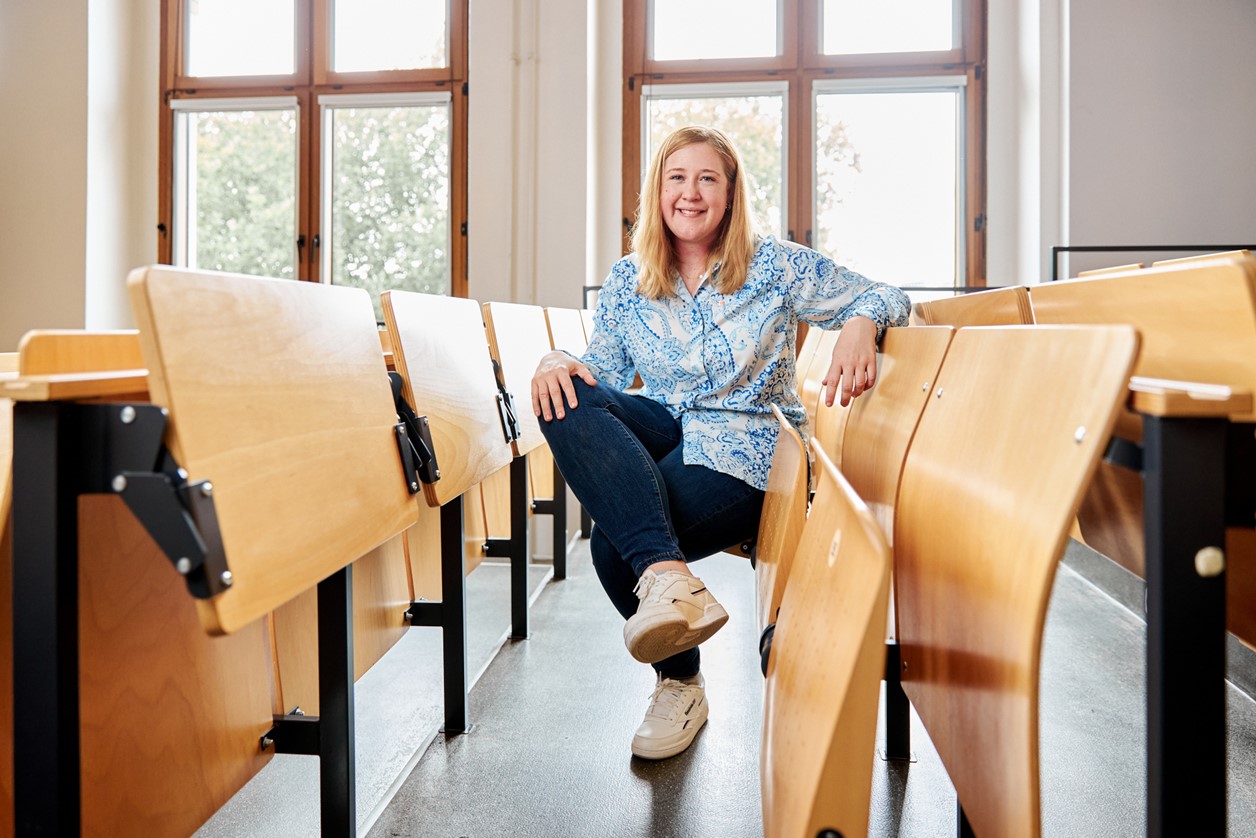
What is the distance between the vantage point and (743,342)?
173cm

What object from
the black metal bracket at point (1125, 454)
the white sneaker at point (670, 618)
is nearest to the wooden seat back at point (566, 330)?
the white sneaker at point (670, 618)

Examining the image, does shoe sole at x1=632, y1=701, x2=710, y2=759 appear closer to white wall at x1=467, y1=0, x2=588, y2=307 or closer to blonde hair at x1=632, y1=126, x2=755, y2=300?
blonde hair at x1=632, y1=126, x2=755, y2=300

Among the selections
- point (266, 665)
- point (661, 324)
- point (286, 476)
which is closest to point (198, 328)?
point (286, 476)

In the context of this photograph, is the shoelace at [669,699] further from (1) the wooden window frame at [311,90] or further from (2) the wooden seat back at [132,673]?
(1) the wooden window frame at [311,90]

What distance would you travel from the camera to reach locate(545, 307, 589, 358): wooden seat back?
3037mm

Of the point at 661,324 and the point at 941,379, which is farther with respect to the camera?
the point at 661,324

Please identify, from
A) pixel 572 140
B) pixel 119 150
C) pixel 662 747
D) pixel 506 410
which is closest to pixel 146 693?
pixel 662 747

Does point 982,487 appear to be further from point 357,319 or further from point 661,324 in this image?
point 661,324

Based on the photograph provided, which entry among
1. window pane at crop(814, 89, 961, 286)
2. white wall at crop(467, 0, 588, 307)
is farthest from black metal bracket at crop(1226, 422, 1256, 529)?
window pane at crop(814, 89, 961, 286)

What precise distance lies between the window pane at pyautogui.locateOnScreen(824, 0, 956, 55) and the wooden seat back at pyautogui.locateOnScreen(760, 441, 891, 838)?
4499 mm

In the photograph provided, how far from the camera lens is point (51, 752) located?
0.82m

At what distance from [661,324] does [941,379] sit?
0.80 meters

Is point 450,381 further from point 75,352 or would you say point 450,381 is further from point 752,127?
point 752,127

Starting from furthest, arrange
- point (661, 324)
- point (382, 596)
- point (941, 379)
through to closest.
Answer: point (661, 324) → point (382, 596) → point (941, 379)
